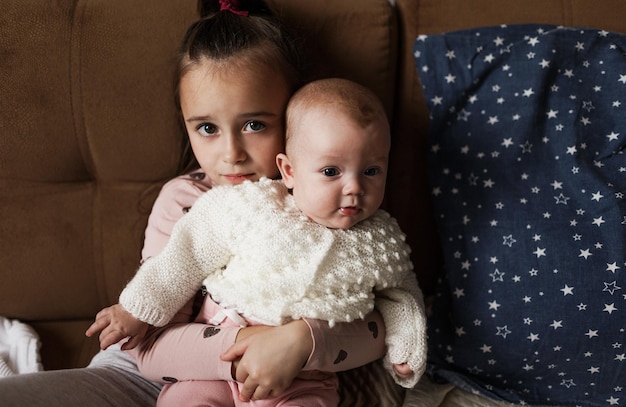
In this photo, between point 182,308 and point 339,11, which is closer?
point 182,308

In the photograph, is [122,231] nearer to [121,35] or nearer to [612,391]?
[121,35]

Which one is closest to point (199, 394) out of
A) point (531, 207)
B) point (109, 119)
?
point (109, 119)

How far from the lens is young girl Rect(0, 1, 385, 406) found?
98cm

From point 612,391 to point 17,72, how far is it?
1.41 m

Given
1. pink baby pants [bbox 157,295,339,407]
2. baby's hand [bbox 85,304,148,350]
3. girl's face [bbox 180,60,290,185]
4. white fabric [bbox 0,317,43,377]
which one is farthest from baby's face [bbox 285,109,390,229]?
white fabric [bbox 0,317,43,377]

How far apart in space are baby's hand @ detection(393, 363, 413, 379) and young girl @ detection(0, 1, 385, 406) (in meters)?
0.04

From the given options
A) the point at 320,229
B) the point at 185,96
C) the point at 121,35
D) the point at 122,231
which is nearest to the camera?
the point at 320,229

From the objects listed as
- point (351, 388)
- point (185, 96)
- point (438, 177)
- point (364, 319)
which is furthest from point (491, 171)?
point (185, 96)

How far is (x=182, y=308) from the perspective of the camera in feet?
3.62

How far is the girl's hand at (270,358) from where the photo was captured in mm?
971

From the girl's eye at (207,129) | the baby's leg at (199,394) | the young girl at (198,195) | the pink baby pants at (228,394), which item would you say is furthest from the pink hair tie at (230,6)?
the baby's leg at (199,394)

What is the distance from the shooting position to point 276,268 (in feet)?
3.26

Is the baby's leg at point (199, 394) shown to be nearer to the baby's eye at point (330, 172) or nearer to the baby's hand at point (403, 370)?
the baby's hand at point (403, 370)

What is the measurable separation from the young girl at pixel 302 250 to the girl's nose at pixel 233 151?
6cm
